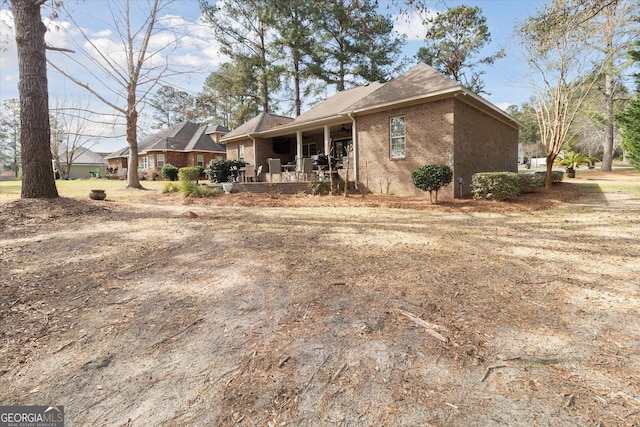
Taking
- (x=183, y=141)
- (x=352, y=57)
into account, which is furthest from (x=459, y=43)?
(x=183, y=141)

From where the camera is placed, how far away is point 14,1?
717cm

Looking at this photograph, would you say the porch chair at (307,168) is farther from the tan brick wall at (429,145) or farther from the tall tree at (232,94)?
the tall tree at (232,94)

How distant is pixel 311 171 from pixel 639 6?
15133mm

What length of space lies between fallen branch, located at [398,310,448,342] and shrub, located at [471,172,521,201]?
864cm

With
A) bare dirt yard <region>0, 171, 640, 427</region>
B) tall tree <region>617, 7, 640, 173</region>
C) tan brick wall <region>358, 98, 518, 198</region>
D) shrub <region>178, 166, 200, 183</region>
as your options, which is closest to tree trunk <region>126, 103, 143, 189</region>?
shrub <region>178, 166, 200, 183</region>

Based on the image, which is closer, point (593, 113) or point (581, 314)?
point (581, 314)

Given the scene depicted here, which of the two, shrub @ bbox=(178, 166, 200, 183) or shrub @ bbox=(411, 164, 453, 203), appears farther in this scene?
shrub @ bbox=(178, 166, 200, 183)

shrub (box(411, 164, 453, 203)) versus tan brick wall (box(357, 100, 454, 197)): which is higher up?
tan brick wall (box(357, 100, 454, 197))

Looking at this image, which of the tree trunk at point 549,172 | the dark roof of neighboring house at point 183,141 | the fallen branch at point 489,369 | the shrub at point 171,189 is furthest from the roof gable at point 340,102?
the dark roof of neighboring house at point 183,141

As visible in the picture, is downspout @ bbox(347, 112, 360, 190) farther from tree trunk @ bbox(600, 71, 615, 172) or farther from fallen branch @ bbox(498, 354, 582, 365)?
tree trunk @ bbox(600, 71, 615, 172)

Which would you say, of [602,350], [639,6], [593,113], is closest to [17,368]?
[602,350]

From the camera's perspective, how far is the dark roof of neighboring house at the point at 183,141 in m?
29.4

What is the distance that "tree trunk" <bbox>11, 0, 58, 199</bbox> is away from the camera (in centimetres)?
721

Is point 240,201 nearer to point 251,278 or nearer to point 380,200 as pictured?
point 380,200
